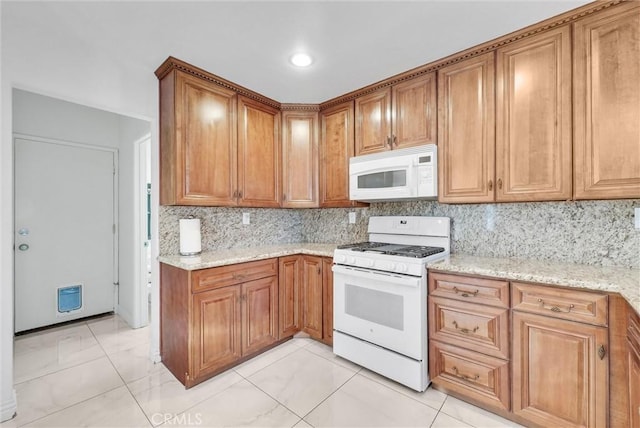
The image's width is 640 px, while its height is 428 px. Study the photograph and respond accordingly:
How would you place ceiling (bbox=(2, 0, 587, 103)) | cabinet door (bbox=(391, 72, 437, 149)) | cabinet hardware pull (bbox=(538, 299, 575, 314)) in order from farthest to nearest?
cabinet door (bbox=(391, 72, 437, 149))
ceiling (bbox=(2, 0, 587, 103))
cabinet hardware pull (bbox=(538, 299, 575, 314))

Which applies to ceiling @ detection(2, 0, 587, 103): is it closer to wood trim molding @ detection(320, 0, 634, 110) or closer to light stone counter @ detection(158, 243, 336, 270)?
wood trim molding @ detection(320, 0, 634, 110)

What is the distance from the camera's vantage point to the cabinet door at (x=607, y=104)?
150 cm

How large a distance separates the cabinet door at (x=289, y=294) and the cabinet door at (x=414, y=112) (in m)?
1.41

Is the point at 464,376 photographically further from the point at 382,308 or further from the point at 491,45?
the point at 491,45

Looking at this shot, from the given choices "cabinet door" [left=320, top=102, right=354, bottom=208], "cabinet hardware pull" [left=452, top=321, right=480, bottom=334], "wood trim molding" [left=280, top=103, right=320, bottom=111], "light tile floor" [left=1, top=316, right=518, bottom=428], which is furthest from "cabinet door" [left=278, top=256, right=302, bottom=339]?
"wood trim molding" [left=280, top=103, right=320, bottom=111]

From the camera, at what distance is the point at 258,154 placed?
2746 mm

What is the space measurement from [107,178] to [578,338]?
439 cm

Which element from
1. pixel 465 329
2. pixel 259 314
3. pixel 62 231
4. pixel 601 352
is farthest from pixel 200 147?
pixel 601 352

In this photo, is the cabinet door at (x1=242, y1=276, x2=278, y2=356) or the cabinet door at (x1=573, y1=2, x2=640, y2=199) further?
the cabinet door at (x1=242, y1=276, x2=278, y2=356)

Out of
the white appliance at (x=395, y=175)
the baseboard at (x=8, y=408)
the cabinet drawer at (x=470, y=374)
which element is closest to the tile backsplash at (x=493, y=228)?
the white appliance at (x=395, y=175)

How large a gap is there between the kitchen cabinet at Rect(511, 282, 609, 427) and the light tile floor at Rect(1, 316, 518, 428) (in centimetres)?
29

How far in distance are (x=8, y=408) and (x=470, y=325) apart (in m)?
2.82

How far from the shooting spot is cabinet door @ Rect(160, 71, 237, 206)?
2.15 m

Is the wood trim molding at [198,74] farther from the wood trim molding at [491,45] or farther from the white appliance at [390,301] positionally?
the white appliance at [390,301]
